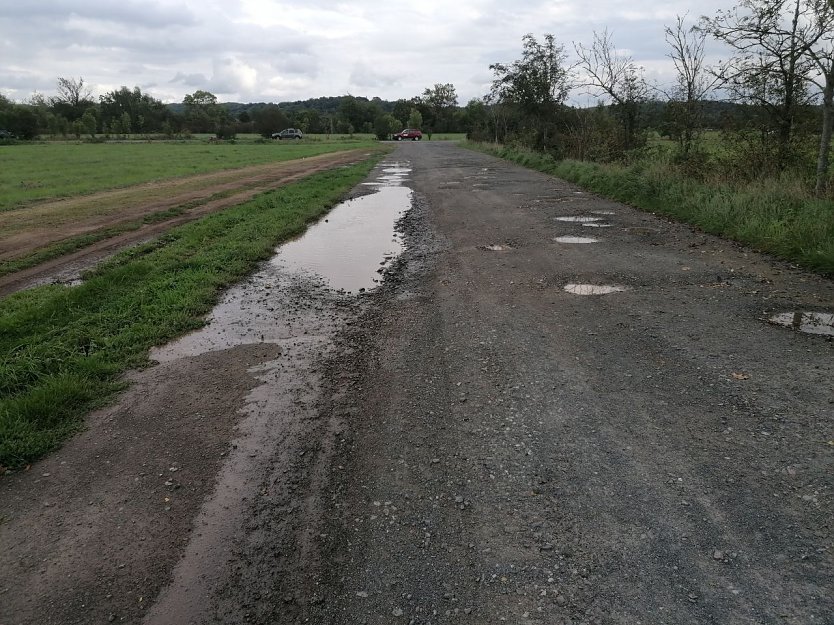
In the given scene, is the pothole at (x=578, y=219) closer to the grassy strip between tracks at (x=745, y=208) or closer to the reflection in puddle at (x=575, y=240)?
the grassy strip between tracks at (x=745, y=208)

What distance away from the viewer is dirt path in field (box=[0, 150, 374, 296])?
9.23 metres

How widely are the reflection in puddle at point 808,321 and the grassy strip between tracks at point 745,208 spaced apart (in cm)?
184

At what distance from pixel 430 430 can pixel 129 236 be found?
33.1 ft

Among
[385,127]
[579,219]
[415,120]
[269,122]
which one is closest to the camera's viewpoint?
[579,219]

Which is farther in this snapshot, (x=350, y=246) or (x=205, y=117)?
(x=205, y=117)

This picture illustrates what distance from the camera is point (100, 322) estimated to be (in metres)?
6.28

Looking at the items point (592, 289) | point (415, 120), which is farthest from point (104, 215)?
point (415, 120)

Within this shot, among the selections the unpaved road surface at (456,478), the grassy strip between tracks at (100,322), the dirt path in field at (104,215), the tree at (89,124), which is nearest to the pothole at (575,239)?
the unpaved road surface at (456,478)

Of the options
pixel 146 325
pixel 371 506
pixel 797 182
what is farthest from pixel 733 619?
pixel 797 182

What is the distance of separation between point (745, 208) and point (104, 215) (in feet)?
48.7

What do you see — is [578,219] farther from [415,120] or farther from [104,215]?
[415,120]

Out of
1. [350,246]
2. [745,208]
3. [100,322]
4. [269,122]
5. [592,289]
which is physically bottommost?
[100,322]

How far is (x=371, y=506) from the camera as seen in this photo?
3174 mm

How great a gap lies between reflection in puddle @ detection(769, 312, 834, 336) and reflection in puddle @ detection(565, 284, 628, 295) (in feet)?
5.83
